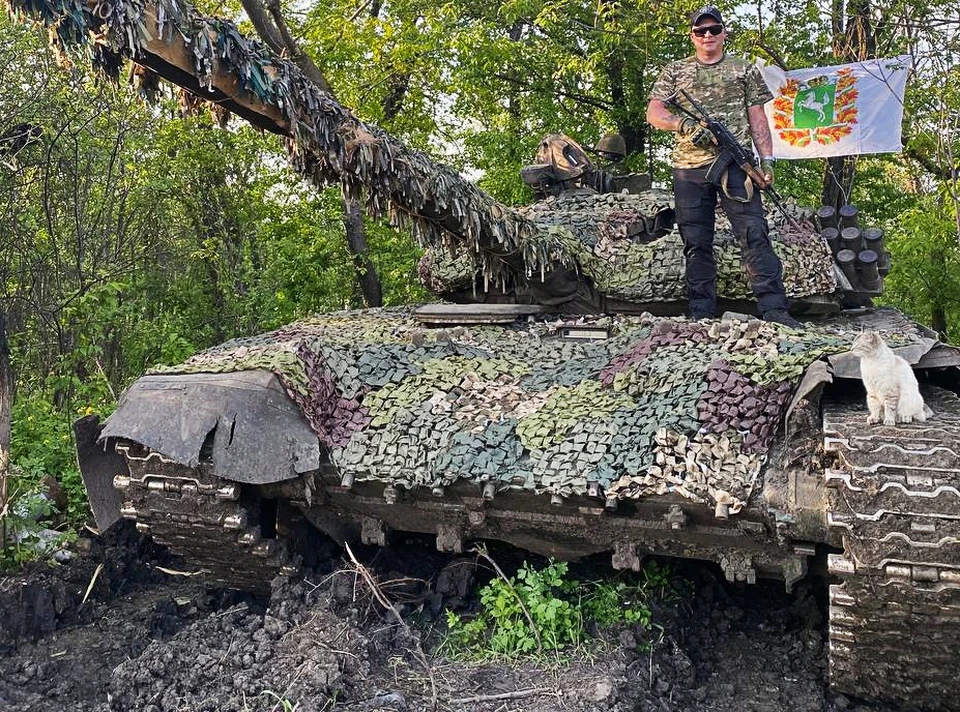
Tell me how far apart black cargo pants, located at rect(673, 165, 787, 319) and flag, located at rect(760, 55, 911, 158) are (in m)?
5.35

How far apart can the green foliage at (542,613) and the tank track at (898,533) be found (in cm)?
126

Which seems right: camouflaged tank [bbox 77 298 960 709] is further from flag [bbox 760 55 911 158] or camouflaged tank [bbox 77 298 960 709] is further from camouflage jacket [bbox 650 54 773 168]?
flag [bbox 760 55 911 158]

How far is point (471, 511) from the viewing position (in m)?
3.77

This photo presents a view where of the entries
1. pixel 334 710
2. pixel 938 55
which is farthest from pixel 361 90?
pixel 334 710

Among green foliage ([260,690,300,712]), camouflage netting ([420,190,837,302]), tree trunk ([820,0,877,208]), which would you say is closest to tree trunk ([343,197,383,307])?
camouflage netting ([420,190,837,302])

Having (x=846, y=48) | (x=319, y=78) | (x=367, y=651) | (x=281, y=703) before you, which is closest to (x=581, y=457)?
(x=367, y=651)

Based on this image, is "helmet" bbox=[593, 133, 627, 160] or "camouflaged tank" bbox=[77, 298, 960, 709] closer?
"camouflaged tank" bbox=[77, 298, 960, 709]

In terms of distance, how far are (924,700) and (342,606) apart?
97.2 inches

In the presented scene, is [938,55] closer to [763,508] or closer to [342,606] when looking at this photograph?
[763,508]

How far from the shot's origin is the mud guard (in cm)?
423

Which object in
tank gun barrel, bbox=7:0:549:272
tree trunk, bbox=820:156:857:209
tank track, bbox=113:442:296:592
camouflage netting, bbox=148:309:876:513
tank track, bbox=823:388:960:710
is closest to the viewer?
tank track, bbox=823:388:960:710

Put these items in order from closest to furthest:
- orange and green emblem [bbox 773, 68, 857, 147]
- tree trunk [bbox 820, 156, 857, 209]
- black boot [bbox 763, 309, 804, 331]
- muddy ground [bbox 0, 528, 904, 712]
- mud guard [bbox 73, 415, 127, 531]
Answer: muddy ground [bbox 0, 528, 904, 712], mud guard [bbox 73, 415, 127, 531], black boot [bbox 763, 309, 804, 331], orange and green emblem [bbox 773, 68, 857, 147], tree trunk [bbox 820, 156, 857, 209]

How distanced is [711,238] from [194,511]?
10.0ft

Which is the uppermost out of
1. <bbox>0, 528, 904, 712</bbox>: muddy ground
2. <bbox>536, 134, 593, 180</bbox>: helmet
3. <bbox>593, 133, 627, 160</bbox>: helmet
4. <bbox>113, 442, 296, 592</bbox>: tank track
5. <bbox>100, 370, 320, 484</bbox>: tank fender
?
<bbox>593, 133, 627, 160</bbox>: helmet
